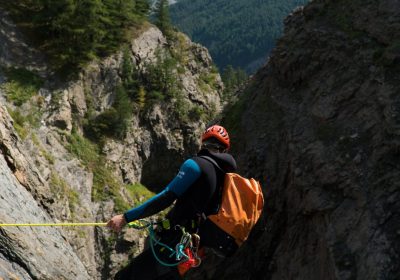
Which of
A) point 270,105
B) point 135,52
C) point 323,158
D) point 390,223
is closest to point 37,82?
point 135,52

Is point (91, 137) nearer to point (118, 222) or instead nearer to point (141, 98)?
point (141, 98)

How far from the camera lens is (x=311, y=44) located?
9.95 m

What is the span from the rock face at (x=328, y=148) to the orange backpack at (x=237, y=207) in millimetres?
1253

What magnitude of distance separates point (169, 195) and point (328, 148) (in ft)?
10.2

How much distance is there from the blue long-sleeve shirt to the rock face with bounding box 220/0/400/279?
2.26 m

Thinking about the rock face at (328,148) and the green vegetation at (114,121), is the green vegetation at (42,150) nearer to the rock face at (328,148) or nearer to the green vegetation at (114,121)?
the green vegetation at (114,121)

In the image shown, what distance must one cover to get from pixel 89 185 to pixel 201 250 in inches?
818

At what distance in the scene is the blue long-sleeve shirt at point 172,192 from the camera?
5941mm

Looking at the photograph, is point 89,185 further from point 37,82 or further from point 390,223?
point 390,223

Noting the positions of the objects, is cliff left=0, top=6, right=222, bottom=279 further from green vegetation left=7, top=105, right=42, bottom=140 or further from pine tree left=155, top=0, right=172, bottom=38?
pine tree left=155, top=0, right=172, bottom=38

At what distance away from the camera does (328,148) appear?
25.2 feet

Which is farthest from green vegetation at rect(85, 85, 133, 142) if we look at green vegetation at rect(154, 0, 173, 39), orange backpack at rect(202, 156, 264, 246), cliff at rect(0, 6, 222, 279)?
orange backpack at rect(202, 156, 264, 246)

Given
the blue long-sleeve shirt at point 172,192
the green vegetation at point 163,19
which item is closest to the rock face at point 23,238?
the blue long-sleeve shirt at point 172,192

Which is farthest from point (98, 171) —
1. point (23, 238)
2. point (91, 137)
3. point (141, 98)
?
point (23, 238)
